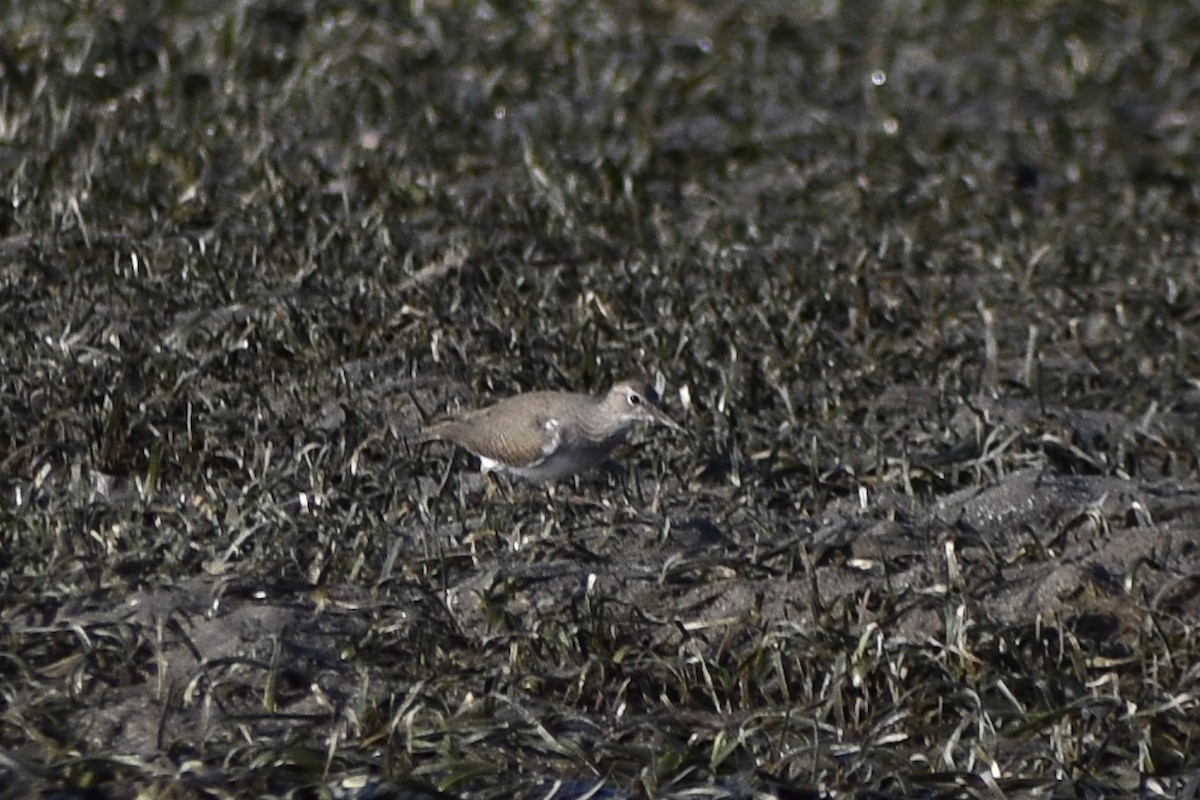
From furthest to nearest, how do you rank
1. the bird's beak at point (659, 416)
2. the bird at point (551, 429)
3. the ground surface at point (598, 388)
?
the bird's beak at point (659, 416)
the bird at point (551, 429)
the ground surface at point (598, 388)

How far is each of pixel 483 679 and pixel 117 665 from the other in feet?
2.60

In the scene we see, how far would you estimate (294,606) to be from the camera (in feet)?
18.2

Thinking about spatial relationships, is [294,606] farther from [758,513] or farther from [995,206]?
[995,206]

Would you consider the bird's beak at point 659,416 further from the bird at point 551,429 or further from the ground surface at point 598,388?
the ground surface at point 598,388

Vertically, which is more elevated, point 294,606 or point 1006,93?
point 294,606

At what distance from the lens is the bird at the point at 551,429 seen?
6508mm

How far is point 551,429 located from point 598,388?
3.42 ft

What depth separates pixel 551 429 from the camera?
6.50 metres

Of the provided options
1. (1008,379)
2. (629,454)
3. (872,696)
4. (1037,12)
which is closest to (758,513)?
(629,454)

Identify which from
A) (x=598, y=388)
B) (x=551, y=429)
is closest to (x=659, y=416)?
(x=551, y=429)

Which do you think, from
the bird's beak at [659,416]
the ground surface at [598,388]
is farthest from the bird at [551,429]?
the ground surface at [598,388]

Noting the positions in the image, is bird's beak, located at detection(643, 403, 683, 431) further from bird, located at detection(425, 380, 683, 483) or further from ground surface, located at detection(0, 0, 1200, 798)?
ground surface, located at detection(0, 0, 1200, 798)

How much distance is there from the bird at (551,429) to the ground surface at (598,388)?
11 centimetres

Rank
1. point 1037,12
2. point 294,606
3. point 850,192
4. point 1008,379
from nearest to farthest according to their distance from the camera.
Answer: point 294,606 < point 1008,379 < point 850,192 < point 1037,12
